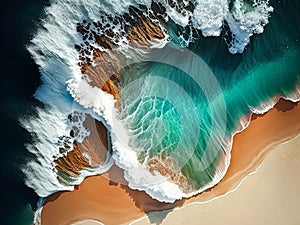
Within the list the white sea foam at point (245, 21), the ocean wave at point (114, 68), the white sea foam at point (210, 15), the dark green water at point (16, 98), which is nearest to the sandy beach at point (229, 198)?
the ocean wave at point (114, 68)

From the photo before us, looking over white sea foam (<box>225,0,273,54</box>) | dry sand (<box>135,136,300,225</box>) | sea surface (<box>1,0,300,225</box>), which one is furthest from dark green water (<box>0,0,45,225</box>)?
white sea foam (<box>225,0,273,54</box>)

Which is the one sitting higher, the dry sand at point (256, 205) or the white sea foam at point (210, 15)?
the white sea foam at point (210, 15)

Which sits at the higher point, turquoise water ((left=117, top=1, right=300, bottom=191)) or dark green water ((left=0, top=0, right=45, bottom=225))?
dark green water ((left=0, top=0, right=45, bottom=225))

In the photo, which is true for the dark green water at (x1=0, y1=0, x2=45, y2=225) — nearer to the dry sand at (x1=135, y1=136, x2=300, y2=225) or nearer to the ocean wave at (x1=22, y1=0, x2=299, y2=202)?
the ocean wave at (x1=22, y1=0, x2=299, y2=202)

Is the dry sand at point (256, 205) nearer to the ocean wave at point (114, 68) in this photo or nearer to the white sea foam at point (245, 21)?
the ocean wave at point (114, 68)

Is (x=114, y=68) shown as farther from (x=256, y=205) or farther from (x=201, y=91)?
(x=256, y=205)
